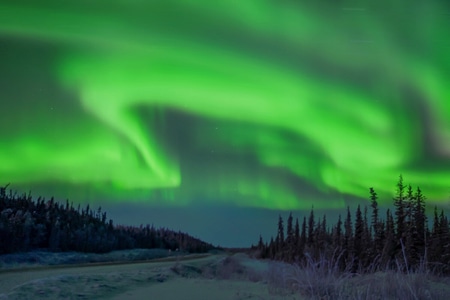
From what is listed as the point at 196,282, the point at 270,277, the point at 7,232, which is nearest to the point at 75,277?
the point at 196,282

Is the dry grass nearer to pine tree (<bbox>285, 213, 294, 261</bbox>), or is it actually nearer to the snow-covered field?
the snow-covered field

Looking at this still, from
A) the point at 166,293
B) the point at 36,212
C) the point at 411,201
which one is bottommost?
the point at 166,293

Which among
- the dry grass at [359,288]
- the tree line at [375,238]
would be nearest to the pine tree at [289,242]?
the tree line at [375,238]

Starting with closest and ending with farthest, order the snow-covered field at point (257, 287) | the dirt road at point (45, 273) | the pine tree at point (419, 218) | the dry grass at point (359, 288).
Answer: the dry grass at point (359, 288), the snow-covered field at point (257, 287), the dirt road at point (45, 273), the pine tree at point (419, 218)

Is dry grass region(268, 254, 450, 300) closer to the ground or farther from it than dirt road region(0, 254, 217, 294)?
farther from it

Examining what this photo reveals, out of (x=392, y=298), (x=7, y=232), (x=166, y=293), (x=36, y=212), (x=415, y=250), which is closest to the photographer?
(x=392, y=298)

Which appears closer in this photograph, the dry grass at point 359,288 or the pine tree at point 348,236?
the dry grass at point 359,288

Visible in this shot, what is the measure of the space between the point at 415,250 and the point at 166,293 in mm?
13025

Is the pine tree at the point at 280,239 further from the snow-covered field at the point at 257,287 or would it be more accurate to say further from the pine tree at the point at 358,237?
the snow-covered field at the point at 257,287

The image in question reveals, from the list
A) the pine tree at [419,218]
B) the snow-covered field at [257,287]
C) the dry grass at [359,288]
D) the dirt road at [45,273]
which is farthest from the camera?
the pine tree at [419,218]

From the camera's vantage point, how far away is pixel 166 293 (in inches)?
308

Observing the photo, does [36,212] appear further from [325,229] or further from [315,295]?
[315,295]

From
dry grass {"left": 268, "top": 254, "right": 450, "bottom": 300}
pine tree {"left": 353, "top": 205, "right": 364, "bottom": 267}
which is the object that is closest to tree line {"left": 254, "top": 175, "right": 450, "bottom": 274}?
pine tree {"left": 353, "top": 205, "right": 364, "bottom": 267}

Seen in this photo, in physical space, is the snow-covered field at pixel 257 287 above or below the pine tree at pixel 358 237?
below
